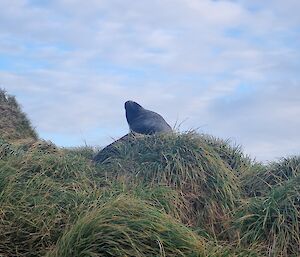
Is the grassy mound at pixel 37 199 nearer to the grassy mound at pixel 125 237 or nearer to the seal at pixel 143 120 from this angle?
the grassy mound at pixel 125 237

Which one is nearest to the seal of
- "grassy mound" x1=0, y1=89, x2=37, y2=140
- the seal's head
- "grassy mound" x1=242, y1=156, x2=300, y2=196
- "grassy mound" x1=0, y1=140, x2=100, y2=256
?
the seal's head

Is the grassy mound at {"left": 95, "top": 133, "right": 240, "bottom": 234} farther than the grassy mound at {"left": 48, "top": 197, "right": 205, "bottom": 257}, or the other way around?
the grassy mound at {"left": 95, "top": 133, "right": 240, "bottom": 234}

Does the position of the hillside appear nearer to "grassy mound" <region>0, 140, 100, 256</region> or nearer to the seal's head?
"grassy mound" <region>0, 140, 100, 256</region>

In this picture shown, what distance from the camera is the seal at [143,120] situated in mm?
10062

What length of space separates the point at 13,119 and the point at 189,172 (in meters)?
5.60

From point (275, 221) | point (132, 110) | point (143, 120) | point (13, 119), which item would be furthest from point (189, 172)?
point (13, 119)

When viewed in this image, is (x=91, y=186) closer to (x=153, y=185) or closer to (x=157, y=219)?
(x=153, y=185)

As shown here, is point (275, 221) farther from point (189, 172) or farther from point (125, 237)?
point (125, 237)

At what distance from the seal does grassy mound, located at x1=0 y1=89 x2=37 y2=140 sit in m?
2.04

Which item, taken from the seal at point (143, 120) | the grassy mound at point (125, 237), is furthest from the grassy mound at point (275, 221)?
the seal at point (143, 120)

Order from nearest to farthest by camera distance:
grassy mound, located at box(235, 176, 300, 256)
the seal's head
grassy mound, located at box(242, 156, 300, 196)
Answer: grassy mound, located at box(235, 176, 300, 256) → grassy mound, located at box(242, 156, 300, 196) → the seal's head

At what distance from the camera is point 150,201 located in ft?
23.5

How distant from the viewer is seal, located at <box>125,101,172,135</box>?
10.1 m

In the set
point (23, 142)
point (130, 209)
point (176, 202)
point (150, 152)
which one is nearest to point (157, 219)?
point (130, 209)
